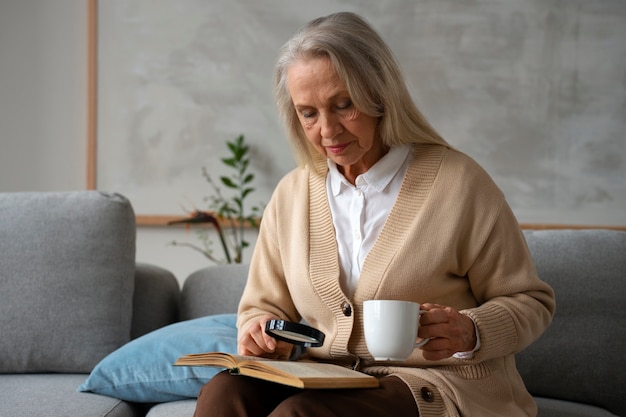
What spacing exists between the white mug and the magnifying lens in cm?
16

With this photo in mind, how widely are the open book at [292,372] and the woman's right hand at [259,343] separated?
0.48 ft

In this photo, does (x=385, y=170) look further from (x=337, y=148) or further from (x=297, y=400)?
(x=297, y=400)

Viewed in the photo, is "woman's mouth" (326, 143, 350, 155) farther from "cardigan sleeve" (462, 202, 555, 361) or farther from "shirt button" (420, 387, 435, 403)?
"shirt button" (420, 387, 435, 403)

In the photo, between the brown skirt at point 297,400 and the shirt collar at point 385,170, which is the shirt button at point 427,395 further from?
the shirt collar at point 385,170

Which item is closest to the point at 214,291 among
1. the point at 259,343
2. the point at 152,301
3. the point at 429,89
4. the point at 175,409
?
the point at 152,301

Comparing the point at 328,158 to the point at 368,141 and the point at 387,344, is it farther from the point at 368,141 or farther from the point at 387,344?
the point at 387,344

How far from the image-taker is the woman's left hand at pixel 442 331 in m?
1.43

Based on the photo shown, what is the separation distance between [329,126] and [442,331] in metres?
0.49

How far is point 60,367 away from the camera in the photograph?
228cm

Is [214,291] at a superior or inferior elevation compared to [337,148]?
inferior

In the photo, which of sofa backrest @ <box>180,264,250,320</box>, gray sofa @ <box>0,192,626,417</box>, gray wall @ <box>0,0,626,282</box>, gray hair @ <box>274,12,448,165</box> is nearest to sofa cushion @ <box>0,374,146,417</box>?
gray sofa @ <box>0,192,626,417</box>

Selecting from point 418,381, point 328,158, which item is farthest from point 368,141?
point 418,381

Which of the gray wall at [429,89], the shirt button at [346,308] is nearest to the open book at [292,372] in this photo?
the shirt button at [346,308]

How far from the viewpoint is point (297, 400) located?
1.38 m
